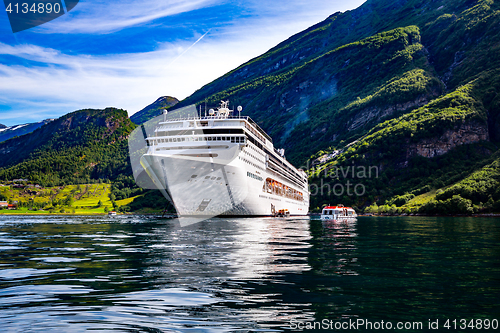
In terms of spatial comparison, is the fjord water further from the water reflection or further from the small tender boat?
the small tender boat

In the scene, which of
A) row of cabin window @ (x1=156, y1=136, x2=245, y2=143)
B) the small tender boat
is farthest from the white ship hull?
the small tender boat

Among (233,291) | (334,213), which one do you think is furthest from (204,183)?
(233,291)

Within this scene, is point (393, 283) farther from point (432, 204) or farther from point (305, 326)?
point (432, 204)

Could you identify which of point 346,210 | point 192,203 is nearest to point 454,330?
point 192,203

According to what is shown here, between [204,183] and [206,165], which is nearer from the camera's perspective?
[206,165]

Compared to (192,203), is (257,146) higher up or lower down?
higher up

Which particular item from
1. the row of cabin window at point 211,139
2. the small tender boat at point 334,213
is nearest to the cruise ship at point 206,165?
the row of cabin window at point 211,139

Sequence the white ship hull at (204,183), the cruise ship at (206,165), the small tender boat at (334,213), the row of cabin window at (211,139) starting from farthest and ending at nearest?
1. the small tender boat at (334,213)
2. the row of cabin window at (211,139)
3. the cruise ship at (206,165)
4. the white ship hull at (204,183)

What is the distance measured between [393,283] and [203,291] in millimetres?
6477

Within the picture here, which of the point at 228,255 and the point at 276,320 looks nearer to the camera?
the point at 276,320

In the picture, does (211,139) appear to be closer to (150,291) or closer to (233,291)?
(150,291)

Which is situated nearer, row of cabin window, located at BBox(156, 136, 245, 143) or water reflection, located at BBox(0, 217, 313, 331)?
water reflection, located at BBox(0, 217, 313, 331)

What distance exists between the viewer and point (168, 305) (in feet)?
31.4

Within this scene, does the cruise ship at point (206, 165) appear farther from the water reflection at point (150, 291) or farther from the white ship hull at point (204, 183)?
the water reflection at point (150, 291)
